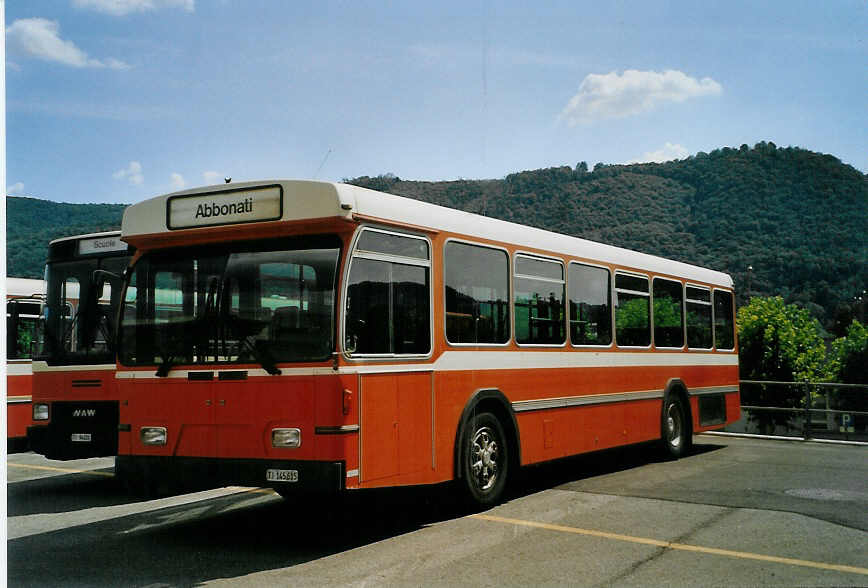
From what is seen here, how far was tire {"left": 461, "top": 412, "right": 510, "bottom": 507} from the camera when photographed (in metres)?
8.66

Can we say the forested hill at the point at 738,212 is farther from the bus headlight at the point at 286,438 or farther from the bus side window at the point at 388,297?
the bus headlight at the point at 286,438

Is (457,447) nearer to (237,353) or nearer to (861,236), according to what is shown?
(237,353)

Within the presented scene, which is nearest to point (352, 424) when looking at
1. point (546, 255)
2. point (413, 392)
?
point (413, 392)

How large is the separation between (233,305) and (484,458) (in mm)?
3111

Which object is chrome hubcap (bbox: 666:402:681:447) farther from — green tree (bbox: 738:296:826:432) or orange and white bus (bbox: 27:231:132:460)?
green tree (bbox: 738:296:826:432)

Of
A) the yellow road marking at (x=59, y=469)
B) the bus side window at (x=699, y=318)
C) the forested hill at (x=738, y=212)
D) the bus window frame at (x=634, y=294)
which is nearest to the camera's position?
the bus window frame at (x=634, y=294)

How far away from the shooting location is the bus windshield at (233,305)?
7.24m

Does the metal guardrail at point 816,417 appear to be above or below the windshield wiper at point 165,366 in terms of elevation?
below

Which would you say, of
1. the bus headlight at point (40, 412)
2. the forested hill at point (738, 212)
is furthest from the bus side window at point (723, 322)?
the forested hill at point (738, 212)

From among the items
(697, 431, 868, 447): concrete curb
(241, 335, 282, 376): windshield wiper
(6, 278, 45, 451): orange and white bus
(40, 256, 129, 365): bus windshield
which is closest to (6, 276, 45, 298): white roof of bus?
(6, 278, 45, 451): orange and white bus

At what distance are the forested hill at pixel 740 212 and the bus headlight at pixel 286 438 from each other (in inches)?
2577

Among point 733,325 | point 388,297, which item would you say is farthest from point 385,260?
point 733,325

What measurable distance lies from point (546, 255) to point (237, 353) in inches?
172

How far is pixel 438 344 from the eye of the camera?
8391 mm
